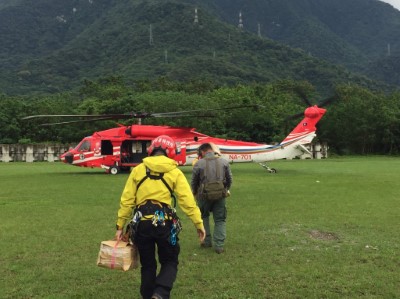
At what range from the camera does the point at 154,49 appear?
95312 millimetres

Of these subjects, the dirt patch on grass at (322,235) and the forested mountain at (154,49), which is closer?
the dirt patch on grass at (322,235)

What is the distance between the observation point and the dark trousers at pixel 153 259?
464 centimetres

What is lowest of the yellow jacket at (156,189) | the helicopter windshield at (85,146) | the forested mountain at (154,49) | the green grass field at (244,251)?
the green grass field at (244,251)

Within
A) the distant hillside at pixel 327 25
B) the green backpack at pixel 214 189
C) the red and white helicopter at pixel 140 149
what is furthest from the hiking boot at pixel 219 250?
the distant hillside at pixel 327 25

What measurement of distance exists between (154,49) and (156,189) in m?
93.6

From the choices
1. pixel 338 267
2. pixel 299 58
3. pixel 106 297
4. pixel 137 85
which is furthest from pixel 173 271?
pixel 299 58

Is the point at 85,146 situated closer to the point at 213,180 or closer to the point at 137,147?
the point at 137,147

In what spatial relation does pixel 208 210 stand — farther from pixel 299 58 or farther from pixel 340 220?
pixel 299 58

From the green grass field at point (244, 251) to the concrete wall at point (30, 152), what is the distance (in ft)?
112

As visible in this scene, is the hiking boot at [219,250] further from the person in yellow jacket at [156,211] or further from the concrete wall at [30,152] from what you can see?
the concrete wall at [30,152]

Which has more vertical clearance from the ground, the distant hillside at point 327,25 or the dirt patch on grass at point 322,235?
the distant hillside at point 327,25

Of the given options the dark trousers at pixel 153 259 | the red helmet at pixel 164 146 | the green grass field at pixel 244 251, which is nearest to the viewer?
the dark trousers at pixel 153 259

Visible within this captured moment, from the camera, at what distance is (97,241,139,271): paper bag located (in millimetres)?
4688

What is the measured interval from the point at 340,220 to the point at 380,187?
7200 mm
